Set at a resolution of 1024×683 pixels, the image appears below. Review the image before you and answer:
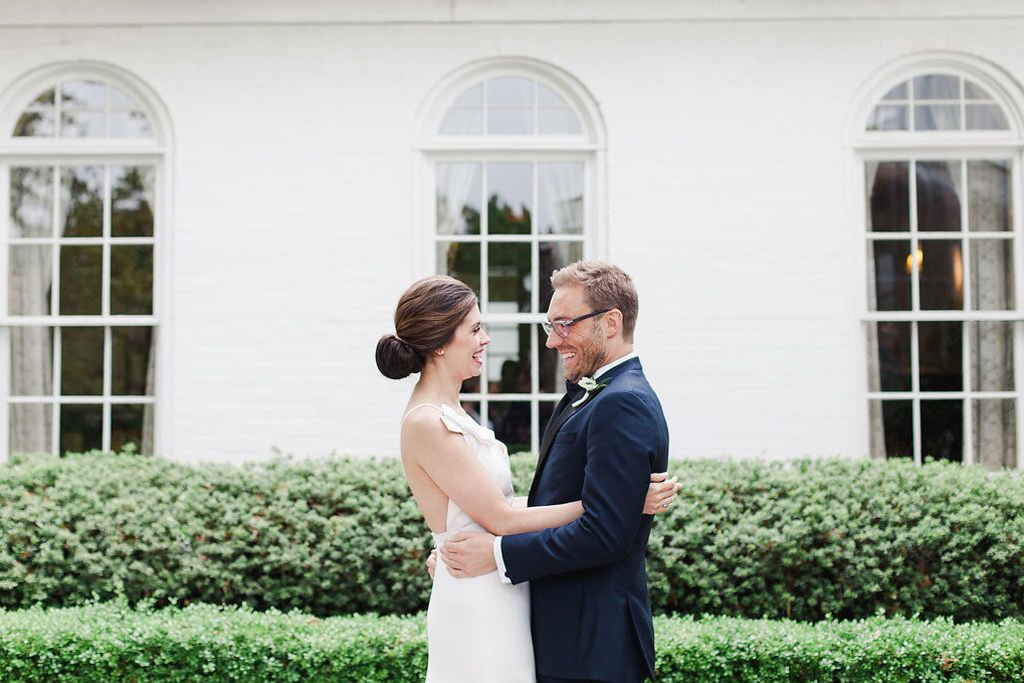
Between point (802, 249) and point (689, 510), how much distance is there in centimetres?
256

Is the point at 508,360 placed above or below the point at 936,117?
below

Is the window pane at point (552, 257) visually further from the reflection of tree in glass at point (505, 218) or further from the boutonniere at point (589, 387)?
the boutonniere at point (589, 387)

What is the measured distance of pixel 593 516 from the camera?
2.82 m

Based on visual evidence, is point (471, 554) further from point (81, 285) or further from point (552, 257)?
point (81, 285)

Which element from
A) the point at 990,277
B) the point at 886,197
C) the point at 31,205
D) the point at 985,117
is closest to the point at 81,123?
the point at 31,205

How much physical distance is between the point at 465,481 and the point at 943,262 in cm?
567

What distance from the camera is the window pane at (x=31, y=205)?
752cm

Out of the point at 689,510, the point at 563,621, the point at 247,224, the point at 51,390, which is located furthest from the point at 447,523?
the point at 51,390

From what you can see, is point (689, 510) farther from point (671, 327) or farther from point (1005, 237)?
point (1005, 237)

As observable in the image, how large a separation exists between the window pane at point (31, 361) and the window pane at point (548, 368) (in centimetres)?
386

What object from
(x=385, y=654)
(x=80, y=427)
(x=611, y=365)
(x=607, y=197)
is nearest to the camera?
(x=611, y=365)

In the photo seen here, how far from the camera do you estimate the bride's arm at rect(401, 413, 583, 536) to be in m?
3.01

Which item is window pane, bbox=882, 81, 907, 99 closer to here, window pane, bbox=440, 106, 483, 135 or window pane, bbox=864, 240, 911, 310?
window pane, bbox=864, 240, 911, 310

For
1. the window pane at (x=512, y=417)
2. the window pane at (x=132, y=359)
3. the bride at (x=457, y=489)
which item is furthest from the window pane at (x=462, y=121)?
the bride at (x=457, y=489)
